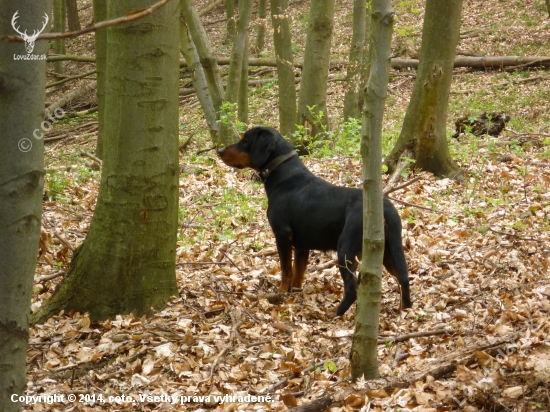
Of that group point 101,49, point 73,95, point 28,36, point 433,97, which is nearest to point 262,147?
point 433,97

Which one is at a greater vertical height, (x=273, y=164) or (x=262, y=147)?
(x=262, y=147)

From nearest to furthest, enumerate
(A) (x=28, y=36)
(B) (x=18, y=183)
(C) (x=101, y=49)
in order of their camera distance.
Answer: (A) (x=28, y=36), (B) (x=18, y=183), (C) (x=101, y=49)

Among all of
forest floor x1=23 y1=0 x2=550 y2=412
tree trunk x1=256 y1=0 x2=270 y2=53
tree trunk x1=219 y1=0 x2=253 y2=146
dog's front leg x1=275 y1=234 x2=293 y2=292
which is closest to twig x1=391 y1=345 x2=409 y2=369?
forest floor x1=23 y1=0 x2=550 y2=412

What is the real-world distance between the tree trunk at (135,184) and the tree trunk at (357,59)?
845cm

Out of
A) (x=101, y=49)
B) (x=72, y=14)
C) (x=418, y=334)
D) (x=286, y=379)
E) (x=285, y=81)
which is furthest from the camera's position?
(x=72, y=14)

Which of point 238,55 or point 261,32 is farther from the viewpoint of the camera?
point 261,32

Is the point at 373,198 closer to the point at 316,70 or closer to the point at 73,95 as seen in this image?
the point at 316,70

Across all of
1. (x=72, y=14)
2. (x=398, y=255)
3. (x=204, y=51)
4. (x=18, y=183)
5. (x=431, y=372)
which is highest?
(x=72, y=14)

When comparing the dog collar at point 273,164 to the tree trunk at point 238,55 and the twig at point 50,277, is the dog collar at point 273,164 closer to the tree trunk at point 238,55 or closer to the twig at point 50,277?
the twig at point 50,277

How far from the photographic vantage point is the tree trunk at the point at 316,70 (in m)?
11.6

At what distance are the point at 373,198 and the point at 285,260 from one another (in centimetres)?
280

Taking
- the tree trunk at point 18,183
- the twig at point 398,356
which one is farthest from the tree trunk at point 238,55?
the tree trunk at point 18,183

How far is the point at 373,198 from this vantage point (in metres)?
3.37

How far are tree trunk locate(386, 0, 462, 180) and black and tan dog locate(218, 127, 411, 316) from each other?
11.6ft
